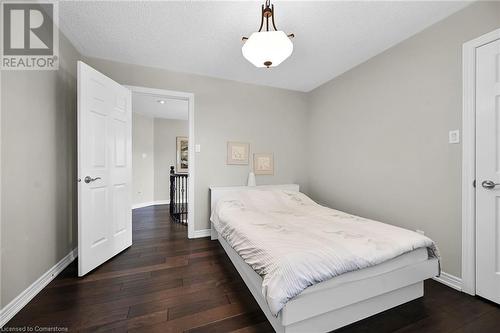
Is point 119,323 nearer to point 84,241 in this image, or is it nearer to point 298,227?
point 84,241

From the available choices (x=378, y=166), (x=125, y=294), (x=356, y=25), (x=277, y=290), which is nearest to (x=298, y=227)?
(x=277, y=290)

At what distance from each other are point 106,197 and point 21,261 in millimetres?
830

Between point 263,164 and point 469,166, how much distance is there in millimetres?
2362

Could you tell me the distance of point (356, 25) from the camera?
1.95 meters

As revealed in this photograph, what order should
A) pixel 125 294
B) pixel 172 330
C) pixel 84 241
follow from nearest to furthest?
1. pixel 172 330
2. pixel 125 294
3. pixel 84 241

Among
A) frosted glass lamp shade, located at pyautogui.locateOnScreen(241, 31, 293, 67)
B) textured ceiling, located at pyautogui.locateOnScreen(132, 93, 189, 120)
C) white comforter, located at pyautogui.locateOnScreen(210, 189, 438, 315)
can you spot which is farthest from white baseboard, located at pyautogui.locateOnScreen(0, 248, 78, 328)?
textured ceiling, located at pyautogui.locateOnScreen(132, 93, 189, 120)

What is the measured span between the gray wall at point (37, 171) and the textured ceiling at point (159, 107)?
6.38 ft

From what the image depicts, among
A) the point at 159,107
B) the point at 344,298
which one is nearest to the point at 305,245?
the point at 344,298

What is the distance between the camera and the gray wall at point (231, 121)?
2.83 meters

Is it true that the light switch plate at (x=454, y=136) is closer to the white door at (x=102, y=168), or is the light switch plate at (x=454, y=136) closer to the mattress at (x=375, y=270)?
the mattress at (x=375, y=270)

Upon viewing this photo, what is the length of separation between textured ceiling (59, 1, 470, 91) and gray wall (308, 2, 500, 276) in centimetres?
19

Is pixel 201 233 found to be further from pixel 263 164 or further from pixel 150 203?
pixel 150 203

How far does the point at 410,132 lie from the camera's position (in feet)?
6.84

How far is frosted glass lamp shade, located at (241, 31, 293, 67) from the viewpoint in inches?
57.1
